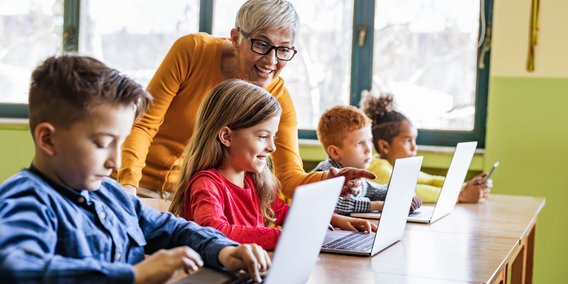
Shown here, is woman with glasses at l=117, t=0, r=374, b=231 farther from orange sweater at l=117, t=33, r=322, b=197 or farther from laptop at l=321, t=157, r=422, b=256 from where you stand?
laptop at l=321, t=157, r=422, b=256

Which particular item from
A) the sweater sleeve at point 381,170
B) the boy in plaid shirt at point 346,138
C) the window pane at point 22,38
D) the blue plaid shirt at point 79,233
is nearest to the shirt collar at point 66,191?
the blue plaid shirt at point 79,233

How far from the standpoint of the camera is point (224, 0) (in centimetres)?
452

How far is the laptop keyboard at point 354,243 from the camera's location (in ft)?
5.90

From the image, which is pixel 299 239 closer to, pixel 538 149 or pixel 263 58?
pixel 263 58

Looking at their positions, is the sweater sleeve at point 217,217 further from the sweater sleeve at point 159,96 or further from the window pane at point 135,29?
the window pane at point 135,29

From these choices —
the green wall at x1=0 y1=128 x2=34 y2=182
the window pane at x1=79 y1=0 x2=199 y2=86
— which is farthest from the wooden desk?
the green wall at x1=0 y1=128 x2=34 y2=182

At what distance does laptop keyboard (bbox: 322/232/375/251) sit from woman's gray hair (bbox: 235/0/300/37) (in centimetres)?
58

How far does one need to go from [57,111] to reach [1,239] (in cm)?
23

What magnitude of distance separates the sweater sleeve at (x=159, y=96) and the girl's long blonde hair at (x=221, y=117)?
0.89 feet

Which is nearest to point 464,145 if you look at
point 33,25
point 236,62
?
point 236,62

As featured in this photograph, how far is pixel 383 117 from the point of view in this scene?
3570mm

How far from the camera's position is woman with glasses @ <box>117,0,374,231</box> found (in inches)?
84.6

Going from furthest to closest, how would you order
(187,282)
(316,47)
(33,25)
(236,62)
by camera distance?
(33,25), (316,47), (236,62), (187,282)

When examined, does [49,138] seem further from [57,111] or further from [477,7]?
[477,7]
